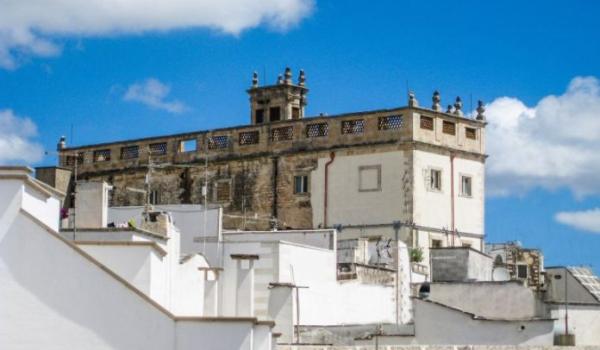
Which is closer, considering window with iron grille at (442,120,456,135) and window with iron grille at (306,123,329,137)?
window with iron grille at (442,120,456,135)

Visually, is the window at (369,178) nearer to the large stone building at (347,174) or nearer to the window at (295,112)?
the large stone building at (347,174)

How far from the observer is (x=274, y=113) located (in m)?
60.2

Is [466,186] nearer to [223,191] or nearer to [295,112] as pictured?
[223,191]

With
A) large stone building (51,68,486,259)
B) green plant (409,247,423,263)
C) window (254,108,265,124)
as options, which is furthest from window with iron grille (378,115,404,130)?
window (254,108,265,124)

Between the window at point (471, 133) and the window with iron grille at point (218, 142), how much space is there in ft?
31.3

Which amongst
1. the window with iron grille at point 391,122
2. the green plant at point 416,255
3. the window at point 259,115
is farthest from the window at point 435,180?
the window at point 259,115

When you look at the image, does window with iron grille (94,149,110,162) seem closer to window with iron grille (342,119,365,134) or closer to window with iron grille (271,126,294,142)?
window with iron grille (271,126,294,142)

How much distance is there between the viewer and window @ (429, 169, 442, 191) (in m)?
52.3

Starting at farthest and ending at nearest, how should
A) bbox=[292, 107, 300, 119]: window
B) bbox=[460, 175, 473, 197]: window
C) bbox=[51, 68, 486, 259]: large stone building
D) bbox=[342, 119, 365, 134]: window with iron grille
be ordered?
bbox=[292, 107, 300, 119]: window < bbox=[460, 175, 473, 197]: window < bbox=[342, 119, 365, 134]: window with iron grille < bbox=[51, 68, 486, 259]: large stone building

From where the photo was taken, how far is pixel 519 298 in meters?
41.9

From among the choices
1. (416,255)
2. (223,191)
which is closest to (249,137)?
(223,191)

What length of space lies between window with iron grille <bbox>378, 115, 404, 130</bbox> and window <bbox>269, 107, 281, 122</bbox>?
8.44 m

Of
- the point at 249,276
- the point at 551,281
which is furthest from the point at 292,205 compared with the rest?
the point at 249,276

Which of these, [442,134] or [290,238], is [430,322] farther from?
[442,134]
